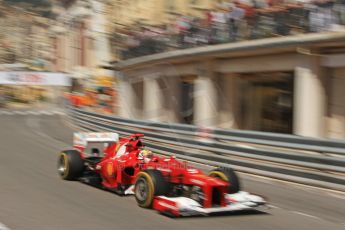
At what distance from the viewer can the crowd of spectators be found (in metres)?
13.4

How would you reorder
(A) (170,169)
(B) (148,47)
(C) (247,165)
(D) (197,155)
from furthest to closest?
(B) (148,47)
(D) (197,155)
(C) (247,165)
(A) (170,169)

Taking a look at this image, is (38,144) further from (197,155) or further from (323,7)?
(323,7)

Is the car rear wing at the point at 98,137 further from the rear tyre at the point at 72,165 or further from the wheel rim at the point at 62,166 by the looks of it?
the wheel rim at the point at 62,166

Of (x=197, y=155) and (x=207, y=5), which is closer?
(x=197, y=155)

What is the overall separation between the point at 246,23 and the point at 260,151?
18.4 feet

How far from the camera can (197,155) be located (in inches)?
526

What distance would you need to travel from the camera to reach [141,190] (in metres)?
8.23

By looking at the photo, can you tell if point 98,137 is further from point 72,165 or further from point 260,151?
point 260,151

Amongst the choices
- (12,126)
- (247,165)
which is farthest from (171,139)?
(12,126)

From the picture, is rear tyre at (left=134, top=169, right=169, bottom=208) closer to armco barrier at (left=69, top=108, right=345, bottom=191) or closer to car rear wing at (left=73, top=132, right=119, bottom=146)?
car rear wing at (left=73, top=132, right=119, bottom=146)

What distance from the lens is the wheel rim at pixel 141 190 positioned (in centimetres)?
809

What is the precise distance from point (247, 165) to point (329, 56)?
3645 mm

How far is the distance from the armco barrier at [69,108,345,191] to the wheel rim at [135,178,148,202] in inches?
147

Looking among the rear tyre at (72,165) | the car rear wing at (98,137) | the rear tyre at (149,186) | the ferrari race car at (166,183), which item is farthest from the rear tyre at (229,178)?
the rear tyre at (72,165)
